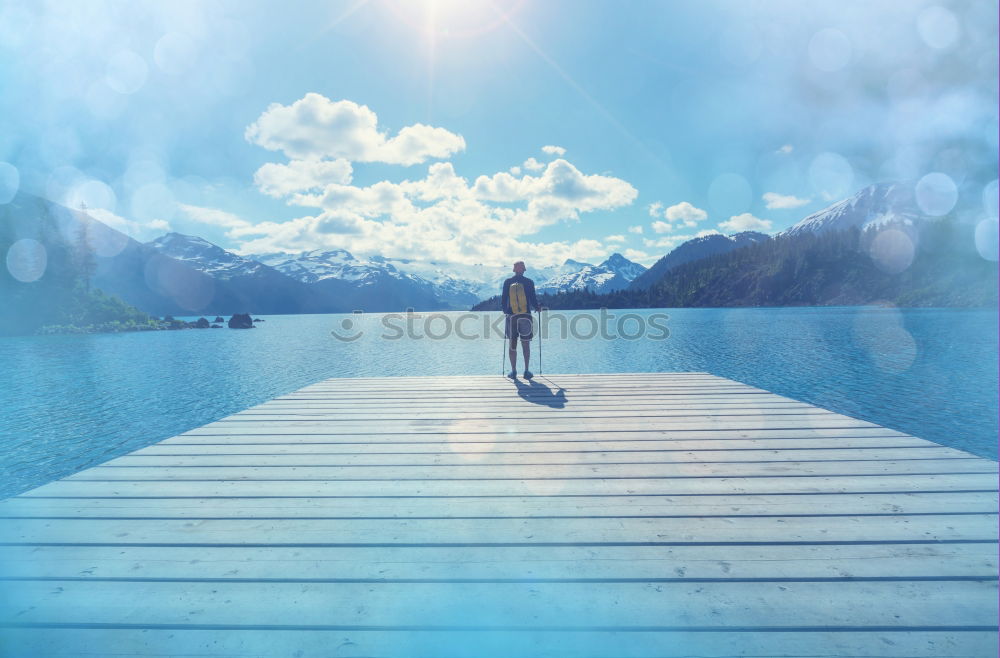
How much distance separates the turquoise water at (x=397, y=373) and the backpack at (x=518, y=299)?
10.5 metres

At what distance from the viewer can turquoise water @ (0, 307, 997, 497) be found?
13.1m

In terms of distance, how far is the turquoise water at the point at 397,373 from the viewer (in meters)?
13.1

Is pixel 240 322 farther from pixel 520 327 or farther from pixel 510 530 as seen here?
pixel 510 530

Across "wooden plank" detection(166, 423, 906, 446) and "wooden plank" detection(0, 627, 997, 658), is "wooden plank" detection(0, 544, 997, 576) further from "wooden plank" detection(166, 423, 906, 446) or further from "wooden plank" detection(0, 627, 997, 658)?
"wooden plank" detection(166, 423, 906, 446)

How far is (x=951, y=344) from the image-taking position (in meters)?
32.5

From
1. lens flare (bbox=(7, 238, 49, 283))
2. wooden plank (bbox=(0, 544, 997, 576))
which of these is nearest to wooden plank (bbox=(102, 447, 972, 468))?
wooden plank (bbox=(0, 544, 997, 576))

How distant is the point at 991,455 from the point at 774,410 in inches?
404

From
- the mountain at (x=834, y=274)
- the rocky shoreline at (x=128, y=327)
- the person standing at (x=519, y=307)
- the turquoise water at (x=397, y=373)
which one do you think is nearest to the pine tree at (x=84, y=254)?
the rocky shoreline at (x=128, y=327)

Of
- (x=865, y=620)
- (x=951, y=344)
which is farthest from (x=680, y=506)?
(x=951, y=344)

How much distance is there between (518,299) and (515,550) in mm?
7461

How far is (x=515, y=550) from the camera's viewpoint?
10.5 ft

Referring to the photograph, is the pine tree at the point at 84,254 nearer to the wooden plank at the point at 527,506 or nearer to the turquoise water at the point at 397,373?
the turquoise water at the point at 397,373

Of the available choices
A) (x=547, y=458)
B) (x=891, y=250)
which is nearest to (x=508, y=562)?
(x=547, y=458)

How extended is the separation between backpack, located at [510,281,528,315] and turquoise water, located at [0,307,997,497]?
34.3 ft
